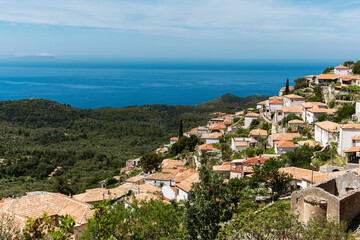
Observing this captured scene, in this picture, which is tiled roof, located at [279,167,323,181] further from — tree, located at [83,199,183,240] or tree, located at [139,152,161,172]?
tree, located at [139,152,161,172]

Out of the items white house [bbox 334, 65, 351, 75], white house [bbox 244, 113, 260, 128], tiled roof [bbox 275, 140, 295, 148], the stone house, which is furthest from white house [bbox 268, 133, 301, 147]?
the stone house

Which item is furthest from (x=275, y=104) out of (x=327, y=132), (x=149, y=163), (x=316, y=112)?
Result: (x=149, y=163)

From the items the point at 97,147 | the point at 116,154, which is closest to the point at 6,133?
the point at 97,147

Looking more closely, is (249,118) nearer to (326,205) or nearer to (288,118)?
(288,118)

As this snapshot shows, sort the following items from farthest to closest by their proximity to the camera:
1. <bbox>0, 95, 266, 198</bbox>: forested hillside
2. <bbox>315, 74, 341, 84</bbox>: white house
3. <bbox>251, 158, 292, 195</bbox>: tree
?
<bbox>0, 95, 266, 198</bbox>: forested hillside
<bbox>315, 74, 341, 84</bbox>: white house
<bbox>251, 158, 292, 195</bbox>: tree

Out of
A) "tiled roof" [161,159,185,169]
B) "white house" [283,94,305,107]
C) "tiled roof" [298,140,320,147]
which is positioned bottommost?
"tiled roof" [161,159,185,169]

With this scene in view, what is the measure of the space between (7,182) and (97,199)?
27.0 m

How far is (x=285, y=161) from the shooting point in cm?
2723

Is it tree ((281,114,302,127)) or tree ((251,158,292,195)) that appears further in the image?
tree ((281,114,302,127))

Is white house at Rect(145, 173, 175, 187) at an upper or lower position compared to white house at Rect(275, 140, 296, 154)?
lower

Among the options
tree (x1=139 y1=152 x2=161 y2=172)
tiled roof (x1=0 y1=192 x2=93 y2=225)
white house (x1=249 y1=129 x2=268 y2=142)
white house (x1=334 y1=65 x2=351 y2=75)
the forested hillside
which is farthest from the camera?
the forested hillside

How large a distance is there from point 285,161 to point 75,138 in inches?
2489

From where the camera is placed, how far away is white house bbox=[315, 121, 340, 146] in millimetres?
28516

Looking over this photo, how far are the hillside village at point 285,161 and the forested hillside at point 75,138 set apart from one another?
10380mm
